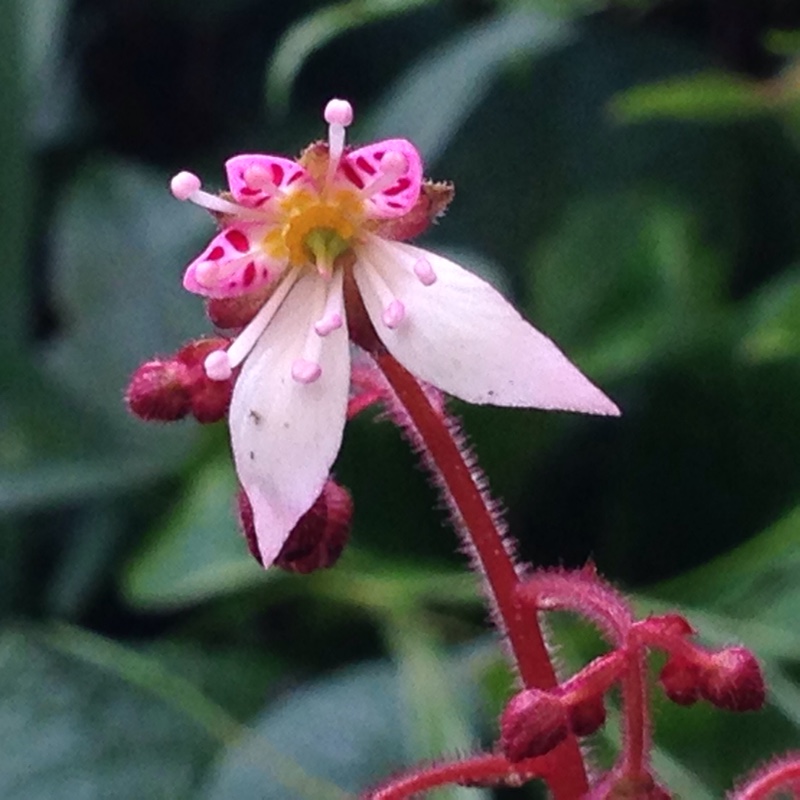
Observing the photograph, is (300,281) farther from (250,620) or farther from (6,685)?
(250,620)

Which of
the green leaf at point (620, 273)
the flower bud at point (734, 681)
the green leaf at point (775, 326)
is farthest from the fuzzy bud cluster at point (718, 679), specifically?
the green leaf at point (620, 273)

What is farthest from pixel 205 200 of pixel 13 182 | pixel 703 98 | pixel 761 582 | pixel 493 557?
pixel 13 182

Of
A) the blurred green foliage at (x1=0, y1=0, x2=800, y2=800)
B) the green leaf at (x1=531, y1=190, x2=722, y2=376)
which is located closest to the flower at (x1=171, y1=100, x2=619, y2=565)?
the blurred green foliage at (x1=0, y1=0, x2=800, y2=800)

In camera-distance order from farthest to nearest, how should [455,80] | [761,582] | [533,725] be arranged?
[455,80] → [761,582] → [533,725]

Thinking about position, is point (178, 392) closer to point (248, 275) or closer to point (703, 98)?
point (248, 275)

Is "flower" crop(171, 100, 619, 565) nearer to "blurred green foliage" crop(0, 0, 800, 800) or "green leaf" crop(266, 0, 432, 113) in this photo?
"blurred green foliage" crop(0, 0, 800, 800)

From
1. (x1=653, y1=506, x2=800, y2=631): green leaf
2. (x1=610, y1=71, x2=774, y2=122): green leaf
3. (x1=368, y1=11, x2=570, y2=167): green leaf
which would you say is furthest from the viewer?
(x1=368, y1=11, x2=570, y2=167): green leaf
